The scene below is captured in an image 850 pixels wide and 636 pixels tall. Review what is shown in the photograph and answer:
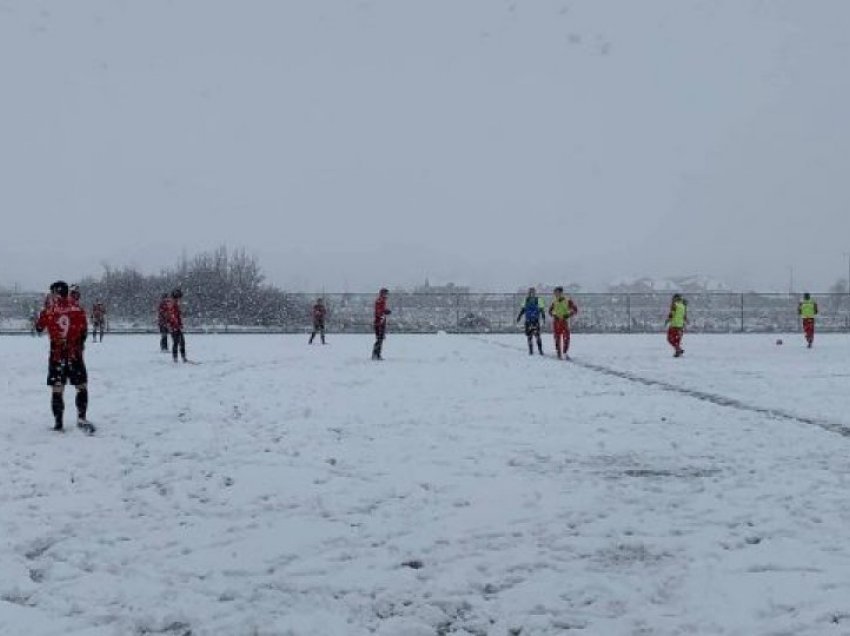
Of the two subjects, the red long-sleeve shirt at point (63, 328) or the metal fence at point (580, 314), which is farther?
the metal fence at point (580, 314)

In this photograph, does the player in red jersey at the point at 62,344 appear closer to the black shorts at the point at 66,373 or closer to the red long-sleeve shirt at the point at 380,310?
the black shorts at the point at 66,373

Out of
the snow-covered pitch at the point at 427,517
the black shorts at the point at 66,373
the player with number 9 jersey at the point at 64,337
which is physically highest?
the player with number 9 jersey at the point at 64,337

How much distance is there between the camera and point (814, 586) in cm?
457

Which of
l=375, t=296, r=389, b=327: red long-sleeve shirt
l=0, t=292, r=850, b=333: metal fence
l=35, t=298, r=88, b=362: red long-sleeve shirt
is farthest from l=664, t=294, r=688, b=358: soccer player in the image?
l=0, t=292, r=850, b=333: metal fence

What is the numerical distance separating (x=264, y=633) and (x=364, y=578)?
0.84 metres

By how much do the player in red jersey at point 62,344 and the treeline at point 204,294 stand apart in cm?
3514

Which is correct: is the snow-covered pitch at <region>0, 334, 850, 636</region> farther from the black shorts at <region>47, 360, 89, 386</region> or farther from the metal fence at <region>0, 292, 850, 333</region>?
the metal fence at <region>0, 292, 850, 333</region>

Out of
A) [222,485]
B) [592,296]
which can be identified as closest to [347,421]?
[222,485]

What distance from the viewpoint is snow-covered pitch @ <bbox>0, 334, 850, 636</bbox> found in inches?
170

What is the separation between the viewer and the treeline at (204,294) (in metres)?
46.7

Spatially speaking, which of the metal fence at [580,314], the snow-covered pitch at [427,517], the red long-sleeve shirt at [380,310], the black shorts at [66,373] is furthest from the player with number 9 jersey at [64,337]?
the metal fence at [580,314]

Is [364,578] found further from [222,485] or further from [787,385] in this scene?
[787,385]

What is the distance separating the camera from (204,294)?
48.8 meters

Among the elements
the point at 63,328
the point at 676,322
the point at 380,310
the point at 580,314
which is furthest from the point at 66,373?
the point at 580,314
